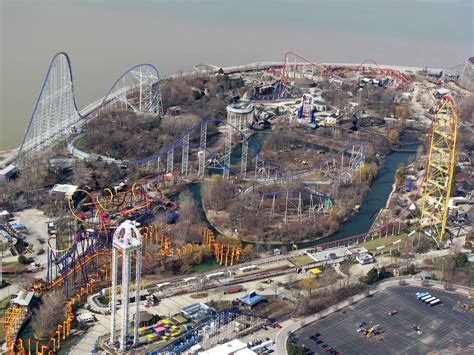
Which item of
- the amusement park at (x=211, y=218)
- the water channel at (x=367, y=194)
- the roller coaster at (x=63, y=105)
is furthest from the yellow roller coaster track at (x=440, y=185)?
the roller coaster at (x=63, y=105)

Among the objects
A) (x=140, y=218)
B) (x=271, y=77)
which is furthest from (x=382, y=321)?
(x=271, y=77)

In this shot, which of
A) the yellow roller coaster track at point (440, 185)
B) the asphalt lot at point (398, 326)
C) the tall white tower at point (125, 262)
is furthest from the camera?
the yellow roller coaster track at point (440, 185)

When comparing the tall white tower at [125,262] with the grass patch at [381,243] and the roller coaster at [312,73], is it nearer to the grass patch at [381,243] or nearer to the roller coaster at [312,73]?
the grass patch at [381,243]

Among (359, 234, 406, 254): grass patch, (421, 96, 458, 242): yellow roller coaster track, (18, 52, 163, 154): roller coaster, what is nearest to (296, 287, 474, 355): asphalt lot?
(359, 234, 406, 254): grass patch

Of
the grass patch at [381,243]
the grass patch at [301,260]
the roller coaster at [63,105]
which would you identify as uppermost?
→ the roller coaster at [63,105]

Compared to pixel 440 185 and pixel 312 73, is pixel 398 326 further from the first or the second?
pixel 312 73

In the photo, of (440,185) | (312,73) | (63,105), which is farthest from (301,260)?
(312,73)
